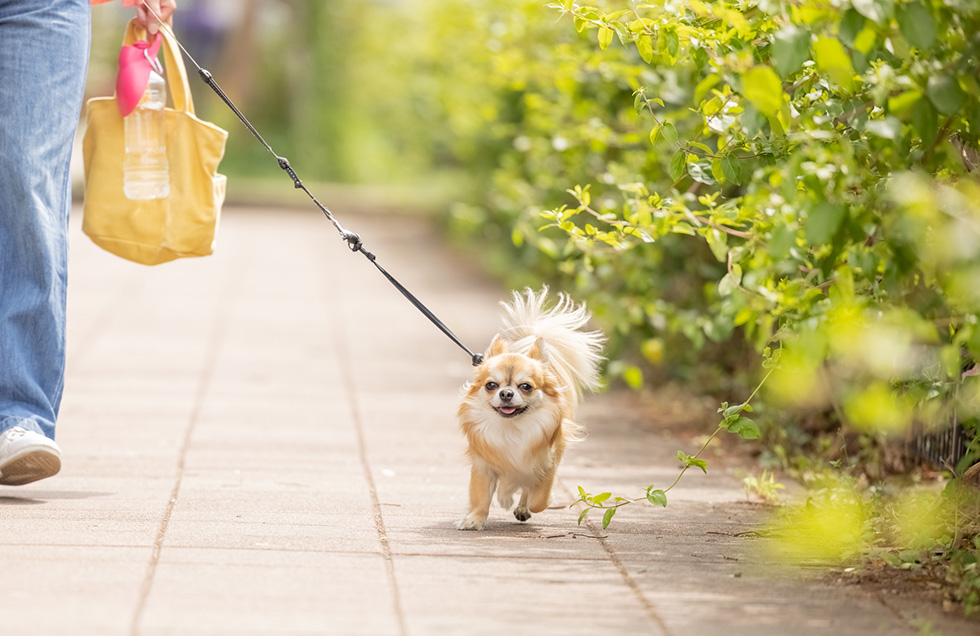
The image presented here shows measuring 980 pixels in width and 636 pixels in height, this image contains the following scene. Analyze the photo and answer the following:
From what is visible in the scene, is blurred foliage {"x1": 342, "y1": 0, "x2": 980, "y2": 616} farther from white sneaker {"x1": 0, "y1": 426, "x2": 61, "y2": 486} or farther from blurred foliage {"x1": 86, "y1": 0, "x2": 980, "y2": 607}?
white sneaker {"x1": 0, "y1": 426, "x2": 61, "y2": 486}

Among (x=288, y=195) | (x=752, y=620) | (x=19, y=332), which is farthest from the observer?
(x=288, y=195)

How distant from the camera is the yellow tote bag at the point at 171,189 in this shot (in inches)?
173

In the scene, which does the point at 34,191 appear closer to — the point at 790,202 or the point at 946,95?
the point at 790,202

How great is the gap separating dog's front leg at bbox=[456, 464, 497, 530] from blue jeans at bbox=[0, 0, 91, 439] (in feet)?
4.51

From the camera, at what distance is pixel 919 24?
2.70 meters

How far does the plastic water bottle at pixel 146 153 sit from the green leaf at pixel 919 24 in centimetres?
264

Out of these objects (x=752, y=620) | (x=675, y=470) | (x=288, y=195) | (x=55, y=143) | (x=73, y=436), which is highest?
(x=55, y=143)

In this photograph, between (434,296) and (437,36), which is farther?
(437,36)

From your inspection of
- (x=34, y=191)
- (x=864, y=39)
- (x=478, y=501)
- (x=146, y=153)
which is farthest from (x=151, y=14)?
(x=864, y=39)

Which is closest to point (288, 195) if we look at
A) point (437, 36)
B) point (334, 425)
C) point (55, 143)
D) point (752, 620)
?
point (437, 36)

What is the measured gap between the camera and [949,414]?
13.9 feet

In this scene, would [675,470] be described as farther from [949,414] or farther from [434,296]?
[434,296]

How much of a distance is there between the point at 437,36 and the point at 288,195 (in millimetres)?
9163

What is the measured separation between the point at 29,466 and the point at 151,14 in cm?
160
